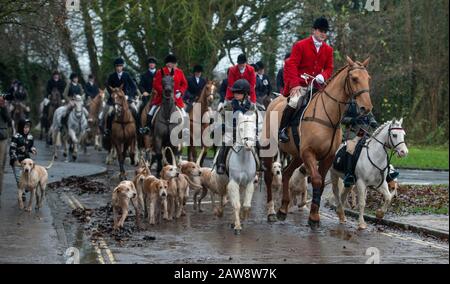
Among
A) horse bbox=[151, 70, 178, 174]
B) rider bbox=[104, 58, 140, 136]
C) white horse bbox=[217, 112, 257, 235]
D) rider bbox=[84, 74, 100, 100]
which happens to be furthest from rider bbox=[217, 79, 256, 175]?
rider bbox=[84, 74, 100, 100]

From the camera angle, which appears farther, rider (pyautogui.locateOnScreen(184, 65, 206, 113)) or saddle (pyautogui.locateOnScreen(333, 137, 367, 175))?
rider (pyautogui.locateOnScreen(184, 65, 206, 113))

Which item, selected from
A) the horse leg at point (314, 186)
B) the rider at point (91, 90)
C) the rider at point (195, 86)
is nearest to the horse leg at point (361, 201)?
the horse leg at point (314, 186)

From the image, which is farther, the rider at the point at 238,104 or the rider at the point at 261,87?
the rider at the point at 261,87

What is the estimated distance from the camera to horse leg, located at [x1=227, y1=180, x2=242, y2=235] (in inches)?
564

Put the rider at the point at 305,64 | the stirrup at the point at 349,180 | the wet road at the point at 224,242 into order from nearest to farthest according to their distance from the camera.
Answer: the wet road at the point at 224,242, the stirrup at the point at 349,180, the rider at the point at 305,64

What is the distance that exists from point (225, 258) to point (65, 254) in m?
1.93

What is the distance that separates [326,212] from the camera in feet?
58.2

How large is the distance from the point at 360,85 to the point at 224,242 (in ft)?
10.3

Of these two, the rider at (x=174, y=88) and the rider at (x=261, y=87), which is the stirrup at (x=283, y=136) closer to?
the rider at (x=174, y=88)

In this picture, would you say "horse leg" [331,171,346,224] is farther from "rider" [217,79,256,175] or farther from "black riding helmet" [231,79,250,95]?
"black riding helmet" [231,79,250,95]

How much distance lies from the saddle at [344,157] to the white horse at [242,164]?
1697mm

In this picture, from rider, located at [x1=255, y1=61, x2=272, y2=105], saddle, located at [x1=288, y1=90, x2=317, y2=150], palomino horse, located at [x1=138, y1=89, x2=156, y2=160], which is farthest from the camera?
rider, located at [x1=255, y1=61, x2=272, y2=105]

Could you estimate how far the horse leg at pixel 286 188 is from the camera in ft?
52.3
